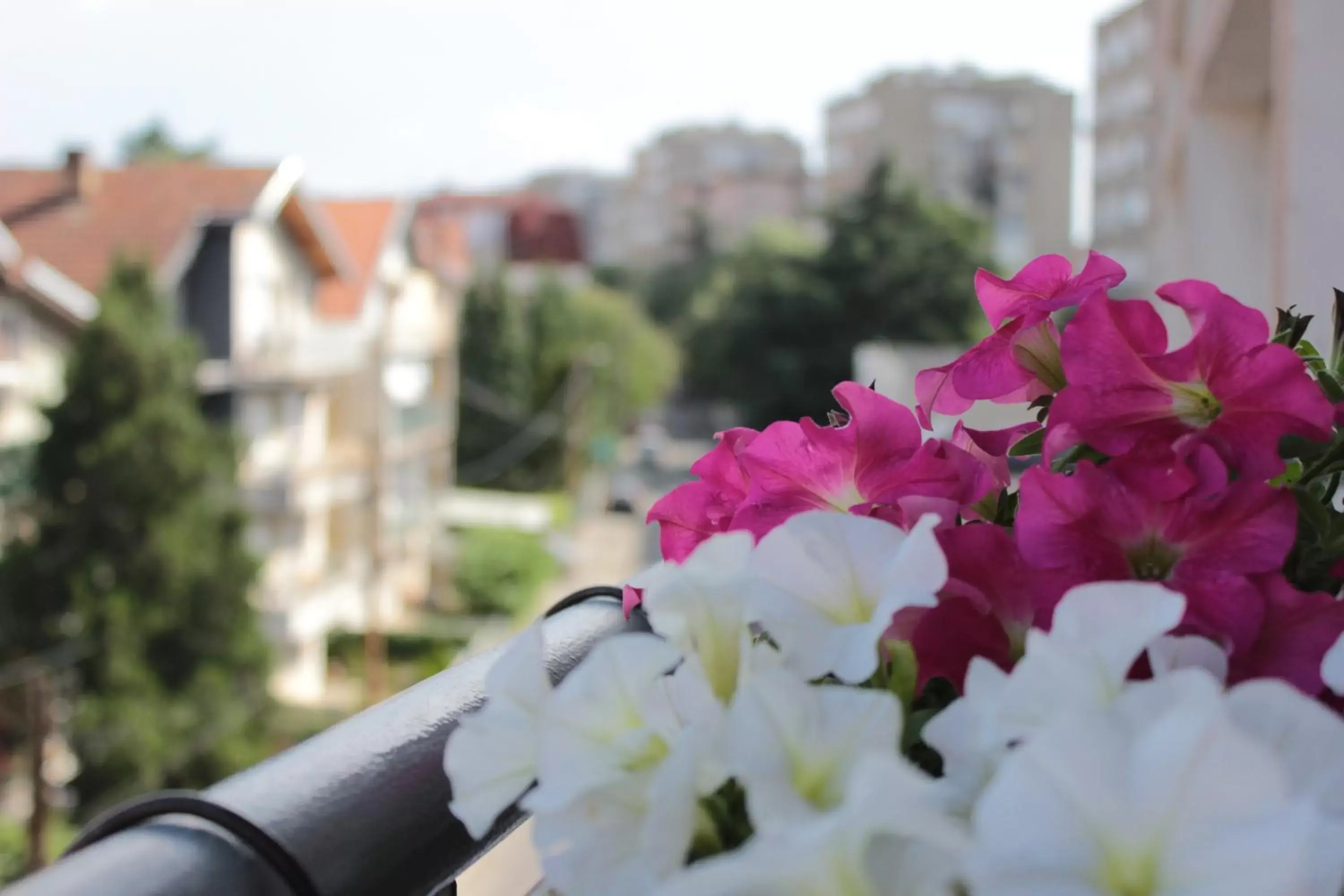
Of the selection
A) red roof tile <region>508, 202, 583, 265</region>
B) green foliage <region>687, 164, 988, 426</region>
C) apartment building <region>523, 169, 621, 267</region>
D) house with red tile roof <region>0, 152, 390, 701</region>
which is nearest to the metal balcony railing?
house with red tile roof <region>0, 152, 390, 701</region>

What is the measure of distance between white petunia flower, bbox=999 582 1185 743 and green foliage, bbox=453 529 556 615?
19.2 m

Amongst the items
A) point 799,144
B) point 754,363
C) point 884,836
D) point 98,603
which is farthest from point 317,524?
point 799,144

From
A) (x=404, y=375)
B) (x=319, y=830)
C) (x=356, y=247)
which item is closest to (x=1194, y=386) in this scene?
(x=319, y=830)

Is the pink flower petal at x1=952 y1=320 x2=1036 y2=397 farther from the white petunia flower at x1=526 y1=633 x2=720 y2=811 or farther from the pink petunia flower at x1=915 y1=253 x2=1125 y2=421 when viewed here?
the white petunia flower at x1=526 y1=633 x2=720 y2=811

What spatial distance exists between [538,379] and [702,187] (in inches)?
803

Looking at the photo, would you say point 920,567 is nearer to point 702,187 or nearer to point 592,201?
point 702,187

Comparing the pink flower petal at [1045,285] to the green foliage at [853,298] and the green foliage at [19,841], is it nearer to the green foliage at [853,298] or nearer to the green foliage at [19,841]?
the green foliage at [19,841]

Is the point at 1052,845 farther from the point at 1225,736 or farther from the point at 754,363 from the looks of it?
the point at 754,363

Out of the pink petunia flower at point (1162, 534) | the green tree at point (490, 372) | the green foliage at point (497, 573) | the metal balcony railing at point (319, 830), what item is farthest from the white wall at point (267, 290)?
the pink petunia flower at point (1162, 534)

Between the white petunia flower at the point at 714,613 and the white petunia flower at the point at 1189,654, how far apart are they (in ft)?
0.34

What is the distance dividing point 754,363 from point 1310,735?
79.7 feet

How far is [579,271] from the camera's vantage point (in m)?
38.7

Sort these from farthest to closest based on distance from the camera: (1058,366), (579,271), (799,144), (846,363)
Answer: (799,144)
(579,271)
(846,363)
(1058,366)

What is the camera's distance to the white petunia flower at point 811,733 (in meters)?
0.30
